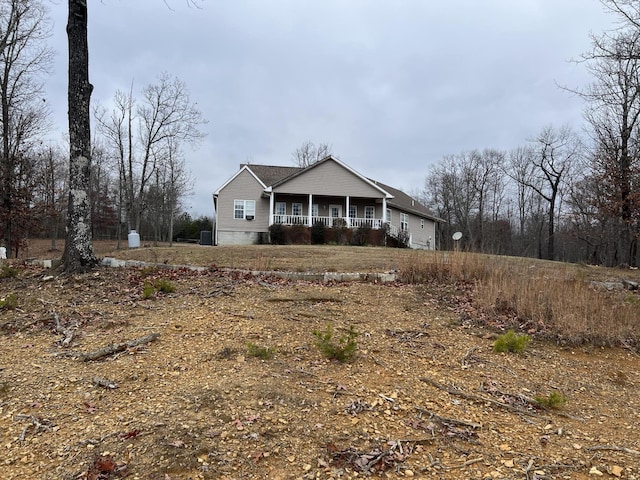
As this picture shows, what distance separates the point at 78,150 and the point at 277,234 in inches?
580

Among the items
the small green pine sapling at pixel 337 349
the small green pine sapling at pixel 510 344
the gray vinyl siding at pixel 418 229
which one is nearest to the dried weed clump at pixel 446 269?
the small green pine sapling at pixel 510 344

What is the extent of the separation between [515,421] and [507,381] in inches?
28.4

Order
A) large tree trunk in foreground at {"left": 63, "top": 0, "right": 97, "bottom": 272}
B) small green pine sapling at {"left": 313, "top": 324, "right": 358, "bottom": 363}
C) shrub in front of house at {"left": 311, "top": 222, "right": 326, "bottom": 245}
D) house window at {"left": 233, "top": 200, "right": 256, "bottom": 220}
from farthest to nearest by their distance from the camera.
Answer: house window at {"left": 233, "top": 200, "right": 256, "bottom": 220}, shrub in front of house at {"left": 311, "top": 222, "right": 326, "bottom": 245}, large tree trunk in foreground at {"left": 63, "top": 0, "right": 97, "bottom": 272}, small green pine sapling at {"left": 313, "top": 324, "right": 358, "bottom": 363}

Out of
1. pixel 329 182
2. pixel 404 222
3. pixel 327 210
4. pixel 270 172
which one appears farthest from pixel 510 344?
pixel 404 222

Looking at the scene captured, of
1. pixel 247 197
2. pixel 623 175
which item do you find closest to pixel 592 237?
pixel 623 175

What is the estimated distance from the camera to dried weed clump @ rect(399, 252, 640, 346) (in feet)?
15.0

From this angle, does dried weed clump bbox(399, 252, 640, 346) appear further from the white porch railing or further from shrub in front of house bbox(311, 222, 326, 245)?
the white porch railing

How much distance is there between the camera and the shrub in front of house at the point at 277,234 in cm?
2095

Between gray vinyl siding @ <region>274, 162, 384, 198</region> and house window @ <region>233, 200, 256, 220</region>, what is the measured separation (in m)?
2.69

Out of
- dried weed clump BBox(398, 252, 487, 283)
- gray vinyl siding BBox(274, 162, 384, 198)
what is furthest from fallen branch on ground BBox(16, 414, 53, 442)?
gray vinyl siding BBox(274, 162, 384, 198)

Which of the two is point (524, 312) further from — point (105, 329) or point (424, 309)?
point (105, 329)

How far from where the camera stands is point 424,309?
5.40m

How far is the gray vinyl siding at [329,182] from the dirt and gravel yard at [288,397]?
17.0 metres

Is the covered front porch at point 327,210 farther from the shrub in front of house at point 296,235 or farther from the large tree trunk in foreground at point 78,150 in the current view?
the large tree trunk in foreground at point 78,150
